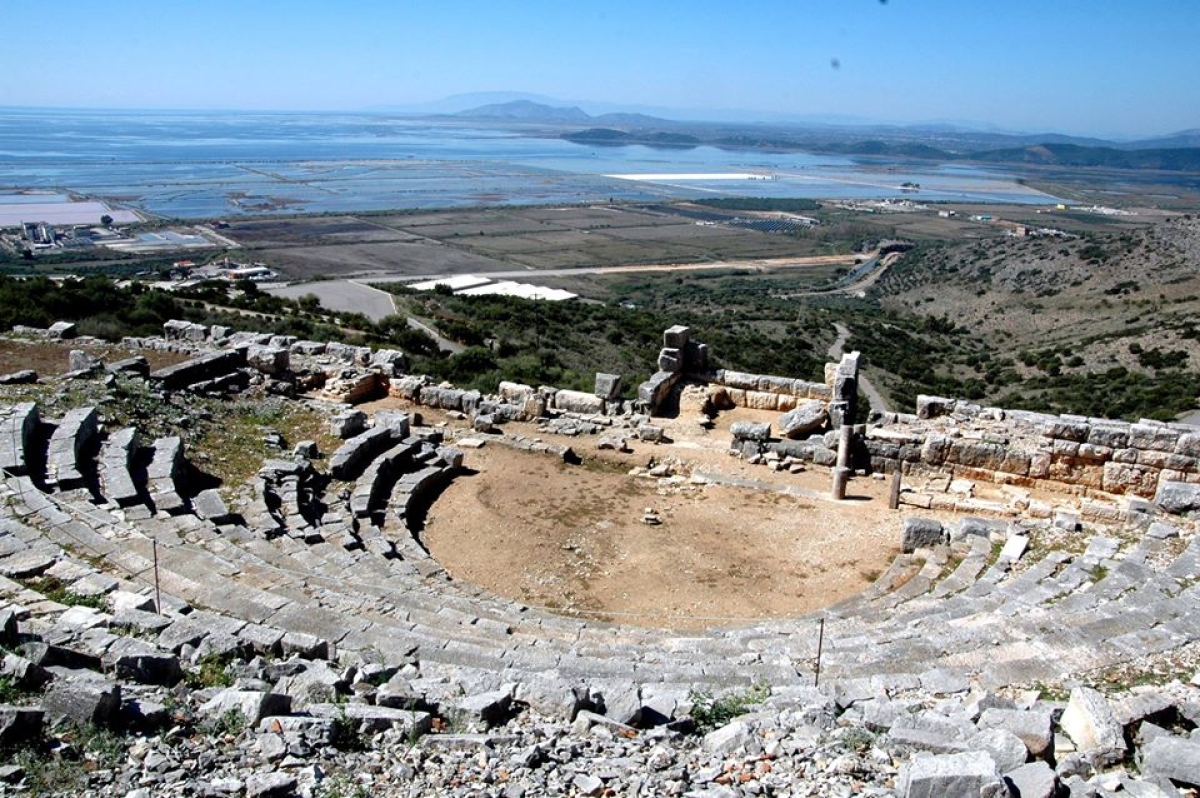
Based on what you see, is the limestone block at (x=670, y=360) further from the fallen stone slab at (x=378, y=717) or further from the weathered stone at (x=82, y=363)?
the fallen stone slab at (x=378, y=717)

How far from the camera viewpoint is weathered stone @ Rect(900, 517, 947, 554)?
15094mm

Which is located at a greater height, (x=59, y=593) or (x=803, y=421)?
(x=59, y=593)

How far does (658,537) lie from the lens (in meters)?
16.1

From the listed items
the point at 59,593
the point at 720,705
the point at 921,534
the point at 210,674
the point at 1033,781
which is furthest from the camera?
the point at 921,534

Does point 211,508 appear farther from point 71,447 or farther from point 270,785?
point 270,785

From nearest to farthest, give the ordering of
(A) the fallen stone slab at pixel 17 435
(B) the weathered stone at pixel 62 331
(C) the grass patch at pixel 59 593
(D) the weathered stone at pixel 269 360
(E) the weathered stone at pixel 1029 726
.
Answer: (E) the weathered stone at pixel 1029 726 → (C) the grass patch at pixel 59 593 → (A) the fallen stone slab at pixel 17 435 → (D) the weathered stone at pixel 269 360 → (B) the weathered stone at pixel 62 331

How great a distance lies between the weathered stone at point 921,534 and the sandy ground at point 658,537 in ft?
1.31

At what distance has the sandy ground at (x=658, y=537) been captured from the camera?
13789 mm

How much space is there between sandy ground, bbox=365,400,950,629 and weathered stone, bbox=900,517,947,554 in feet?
1.31

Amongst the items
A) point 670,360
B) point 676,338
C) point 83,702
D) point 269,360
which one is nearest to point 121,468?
point 83,702

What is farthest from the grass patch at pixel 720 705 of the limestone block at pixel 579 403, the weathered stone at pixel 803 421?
the limestone block at pixel 579 403

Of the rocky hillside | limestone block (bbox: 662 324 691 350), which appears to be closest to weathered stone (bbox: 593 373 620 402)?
limestone block (bbox: 662 324 691 350)

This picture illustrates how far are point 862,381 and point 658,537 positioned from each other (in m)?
30.7

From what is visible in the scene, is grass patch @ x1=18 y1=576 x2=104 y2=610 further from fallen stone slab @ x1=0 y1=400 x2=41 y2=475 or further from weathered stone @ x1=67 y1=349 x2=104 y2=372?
weathered stone @ x1=67 y1=349 x2=104 y2=372
